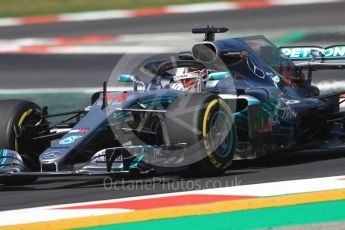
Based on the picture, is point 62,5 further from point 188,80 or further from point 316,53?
point 188,80

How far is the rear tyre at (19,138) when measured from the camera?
891 cm

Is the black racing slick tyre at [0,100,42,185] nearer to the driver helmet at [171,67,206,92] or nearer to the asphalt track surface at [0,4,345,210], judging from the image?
the asphalt track surface at [0,4,345,210]

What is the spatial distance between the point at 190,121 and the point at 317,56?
3.26 m

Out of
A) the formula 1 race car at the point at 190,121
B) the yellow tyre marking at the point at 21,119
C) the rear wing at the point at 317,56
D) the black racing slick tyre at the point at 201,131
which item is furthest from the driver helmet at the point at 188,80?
the rear wing at the point at 317,56

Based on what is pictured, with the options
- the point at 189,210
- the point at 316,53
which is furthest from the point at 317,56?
the point at 189,210

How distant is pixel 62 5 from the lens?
2067 cm

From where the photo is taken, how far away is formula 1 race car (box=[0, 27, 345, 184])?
8.23 m

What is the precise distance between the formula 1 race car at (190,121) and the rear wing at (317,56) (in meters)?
0.01

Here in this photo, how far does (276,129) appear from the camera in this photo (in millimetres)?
9406

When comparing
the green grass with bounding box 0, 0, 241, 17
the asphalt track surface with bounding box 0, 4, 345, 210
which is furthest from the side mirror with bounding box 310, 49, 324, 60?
the green grass with bounding box 0, 0, 241, 17

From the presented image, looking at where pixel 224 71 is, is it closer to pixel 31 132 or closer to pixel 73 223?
pixel 31 132

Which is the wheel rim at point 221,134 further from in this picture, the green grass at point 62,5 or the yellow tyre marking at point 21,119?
the green grass at point 62,5

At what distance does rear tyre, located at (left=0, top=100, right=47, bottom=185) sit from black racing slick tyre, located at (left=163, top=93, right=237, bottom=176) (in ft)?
5.23

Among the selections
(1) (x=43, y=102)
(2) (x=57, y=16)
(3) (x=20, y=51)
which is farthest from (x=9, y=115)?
(2) (x=57, y=16)
